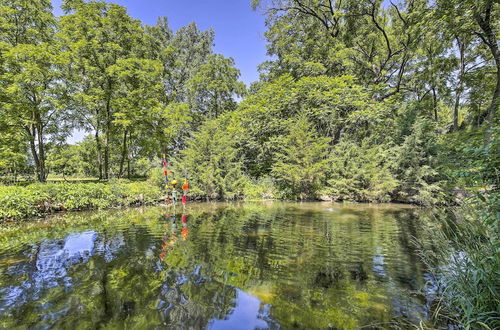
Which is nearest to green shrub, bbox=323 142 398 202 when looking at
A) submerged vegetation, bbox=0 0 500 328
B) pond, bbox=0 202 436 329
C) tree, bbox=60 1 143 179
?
submerged vegetation, bbox=0 0 500 328

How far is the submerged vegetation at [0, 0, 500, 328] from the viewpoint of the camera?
14227mm

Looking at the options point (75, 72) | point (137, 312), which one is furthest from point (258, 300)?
point (75, 72)

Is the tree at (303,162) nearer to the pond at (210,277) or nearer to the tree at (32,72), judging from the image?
the pond at (210,277)

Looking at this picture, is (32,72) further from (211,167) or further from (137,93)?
(211,167)

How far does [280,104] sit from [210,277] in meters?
18.1

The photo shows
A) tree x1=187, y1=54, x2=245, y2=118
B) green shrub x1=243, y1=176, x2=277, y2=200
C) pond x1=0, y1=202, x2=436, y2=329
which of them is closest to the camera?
pond x1=0, y1=202, x2=436, y2=329

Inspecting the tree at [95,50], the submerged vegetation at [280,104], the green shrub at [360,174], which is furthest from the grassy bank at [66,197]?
the green shrub at [360,174]

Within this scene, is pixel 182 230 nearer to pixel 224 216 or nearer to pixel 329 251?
pixel 224 216

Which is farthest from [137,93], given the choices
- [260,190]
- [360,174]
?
[360,174]

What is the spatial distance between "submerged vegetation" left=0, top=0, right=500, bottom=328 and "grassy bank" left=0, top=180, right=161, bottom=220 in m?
0.06

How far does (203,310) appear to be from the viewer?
375 cm

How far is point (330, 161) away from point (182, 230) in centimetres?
1250

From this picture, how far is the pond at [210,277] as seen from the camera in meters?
3.51

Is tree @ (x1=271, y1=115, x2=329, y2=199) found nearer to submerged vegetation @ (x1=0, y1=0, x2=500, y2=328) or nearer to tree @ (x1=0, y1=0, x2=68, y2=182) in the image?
submerged vegetation @ (x1=0, y1=0, x2=500, y2=328)
